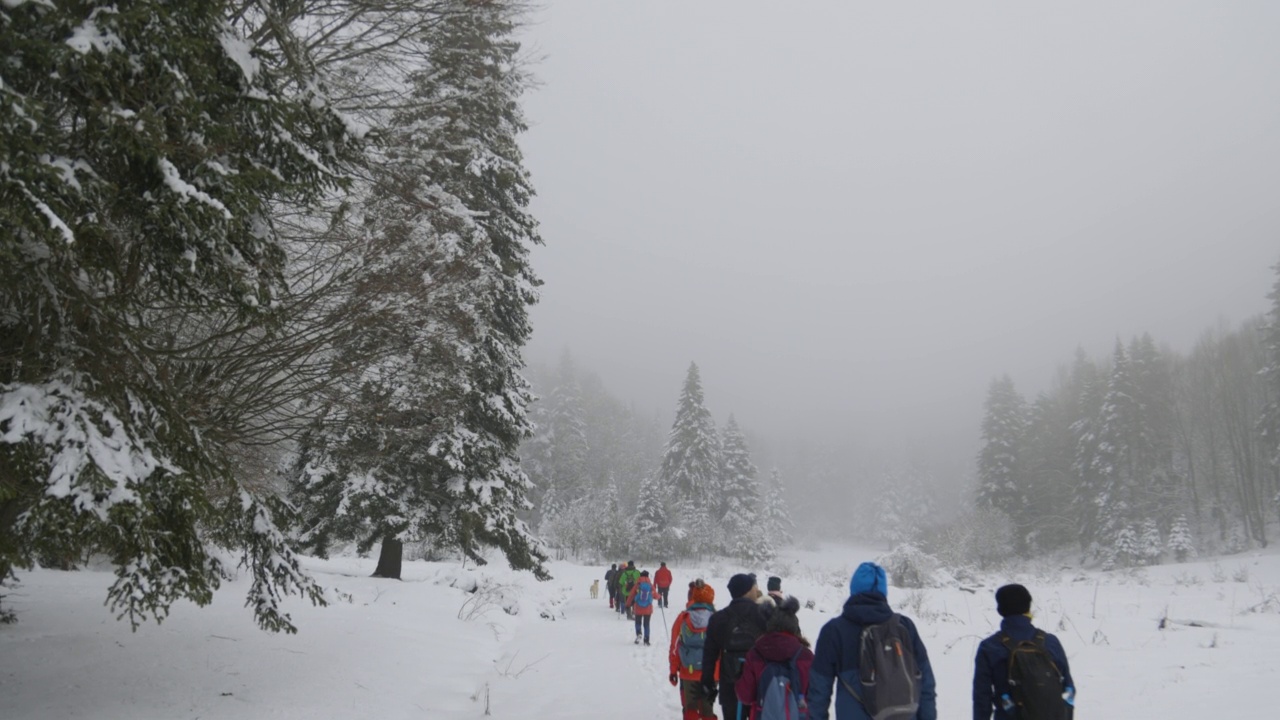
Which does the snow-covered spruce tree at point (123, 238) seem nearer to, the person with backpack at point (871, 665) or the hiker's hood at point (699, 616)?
the person with backpack at point (871, 665)

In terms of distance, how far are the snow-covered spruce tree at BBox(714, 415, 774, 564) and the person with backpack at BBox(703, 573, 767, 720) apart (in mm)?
43051

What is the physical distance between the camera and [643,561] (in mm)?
43562

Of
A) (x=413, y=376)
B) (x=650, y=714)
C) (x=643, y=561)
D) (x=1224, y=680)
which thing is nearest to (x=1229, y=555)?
(x=643, y=561)

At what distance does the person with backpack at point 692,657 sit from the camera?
655cm

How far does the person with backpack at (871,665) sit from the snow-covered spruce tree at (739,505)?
146 ft

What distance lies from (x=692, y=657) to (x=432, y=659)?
13.1 ft

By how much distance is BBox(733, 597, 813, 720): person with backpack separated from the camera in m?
4.83

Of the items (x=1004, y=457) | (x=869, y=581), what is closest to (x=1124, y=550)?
(x=1004, y=457)

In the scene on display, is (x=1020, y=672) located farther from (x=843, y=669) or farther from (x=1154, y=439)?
(x=1154, y=439)

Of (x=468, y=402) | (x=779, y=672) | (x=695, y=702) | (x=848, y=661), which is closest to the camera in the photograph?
(x=848, y=661)

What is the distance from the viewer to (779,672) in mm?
4969

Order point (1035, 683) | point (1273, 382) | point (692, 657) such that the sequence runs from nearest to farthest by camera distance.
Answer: point (1035, 683), point (692, 657), point (1273, 382)

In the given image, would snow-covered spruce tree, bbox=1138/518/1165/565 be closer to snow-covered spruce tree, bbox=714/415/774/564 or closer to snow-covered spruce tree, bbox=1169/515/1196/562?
snow-covered spruce tree, bbox=1169/515/1196/562

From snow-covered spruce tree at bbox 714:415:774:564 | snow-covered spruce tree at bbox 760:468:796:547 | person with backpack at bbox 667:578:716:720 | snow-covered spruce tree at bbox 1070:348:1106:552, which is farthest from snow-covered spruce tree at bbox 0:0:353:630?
snow-covered spruce tree at bbox 760:468:796:547
